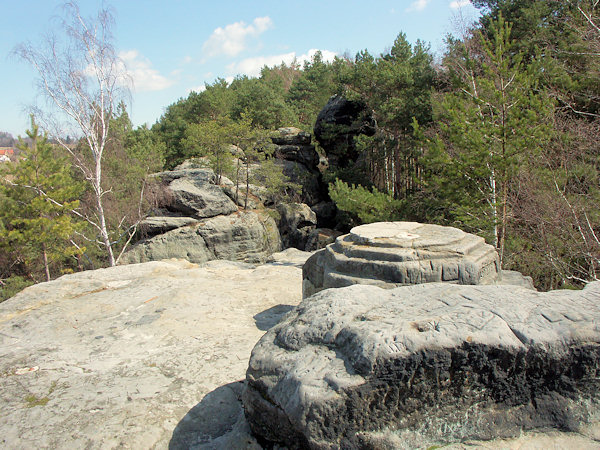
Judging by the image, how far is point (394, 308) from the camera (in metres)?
2.44

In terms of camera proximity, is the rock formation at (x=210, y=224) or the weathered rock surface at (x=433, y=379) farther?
the rock formation at (x=210, y=224)

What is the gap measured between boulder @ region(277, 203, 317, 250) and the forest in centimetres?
204

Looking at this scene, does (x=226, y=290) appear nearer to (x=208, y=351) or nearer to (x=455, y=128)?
(x=208, y=351)

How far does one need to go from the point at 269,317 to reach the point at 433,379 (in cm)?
349

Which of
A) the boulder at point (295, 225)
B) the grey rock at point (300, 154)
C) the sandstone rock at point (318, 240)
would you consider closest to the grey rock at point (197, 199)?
the boulder at point (295, 225)

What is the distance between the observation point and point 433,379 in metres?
2.02

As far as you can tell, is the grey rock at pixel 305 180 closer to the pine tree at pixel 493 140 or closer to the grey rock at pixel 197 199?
the grey rock at pixel 197 199

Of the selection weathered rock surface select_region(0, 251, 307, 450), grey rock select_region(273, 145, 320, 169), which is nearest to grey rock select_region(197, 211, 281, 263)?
weathered rock surface select_region(0, 251, 307, 450)

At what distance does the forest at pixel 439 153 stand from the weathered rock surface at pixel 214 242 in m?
1.20

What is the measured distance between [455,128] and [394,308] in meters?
6.94

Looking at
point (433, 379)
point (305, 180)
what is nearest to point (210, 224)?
point (305, 180)

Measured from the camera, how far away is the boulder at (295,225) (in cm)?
1945

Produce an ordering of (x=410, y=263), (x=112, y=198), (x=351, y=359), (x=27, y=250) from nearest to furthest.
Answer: (x=351, y=359) < (x=410, y=263) < (x=27, y=250) < (x=112, y=198)

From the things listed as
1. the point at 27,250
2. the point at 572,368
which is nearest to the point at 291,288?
the point at 572,368
